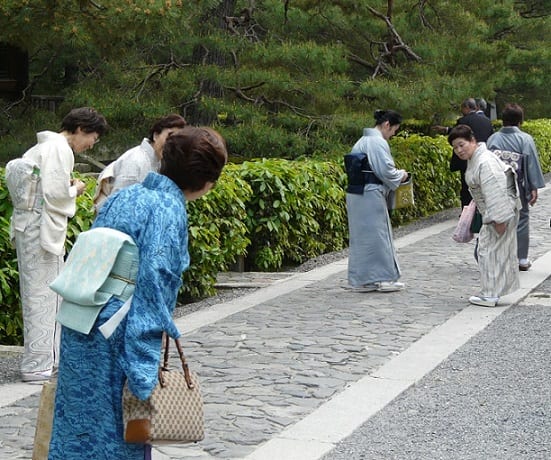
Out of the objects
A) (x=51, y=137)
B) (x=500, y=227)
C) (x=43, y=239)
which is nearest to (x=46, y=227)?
(x=43, y=239)

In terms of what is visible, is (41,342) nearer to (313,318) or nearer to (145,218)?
(313,318)

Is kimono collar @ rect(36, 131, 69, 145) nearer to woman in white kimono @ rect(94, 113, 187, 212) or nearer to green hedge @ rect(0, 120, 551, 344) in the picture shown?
woman in white kimono @ rect(94, 113, 187, 212)

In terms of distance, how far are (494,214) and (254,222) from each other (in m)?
3.29

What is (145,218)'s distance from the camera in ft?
10.5

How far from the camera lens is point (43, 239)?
625 centimetres

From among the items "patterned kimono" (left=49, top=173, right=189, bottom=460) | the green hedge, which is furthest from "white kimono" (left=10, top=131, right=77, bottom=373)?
"patterned kimono" (left=49, top=173, right=189, bottom=460)

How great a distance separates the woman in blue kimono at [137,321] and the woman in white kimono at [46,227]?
3.02 metres

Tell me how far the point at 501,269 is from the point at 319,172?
415 cm

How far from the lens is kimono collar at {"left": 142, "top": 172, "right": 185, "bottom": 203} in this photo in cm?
327

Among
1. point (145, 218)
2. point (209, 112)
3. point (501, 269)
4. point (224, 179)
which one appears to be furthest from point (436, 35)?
point (145, 218)

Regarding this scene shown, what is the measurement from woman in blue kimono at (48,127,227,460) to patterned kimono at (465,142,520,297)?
18.4 feet

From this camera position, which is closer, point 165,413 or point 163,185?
point 165,413

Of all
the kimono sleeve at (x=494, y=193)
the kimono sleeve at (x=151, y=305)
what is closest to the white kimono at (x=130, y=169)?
the kimono sleeve at (x=151, y=305)

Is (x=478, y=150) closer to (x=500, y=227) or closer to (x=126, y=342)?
(x=500, y=227)
